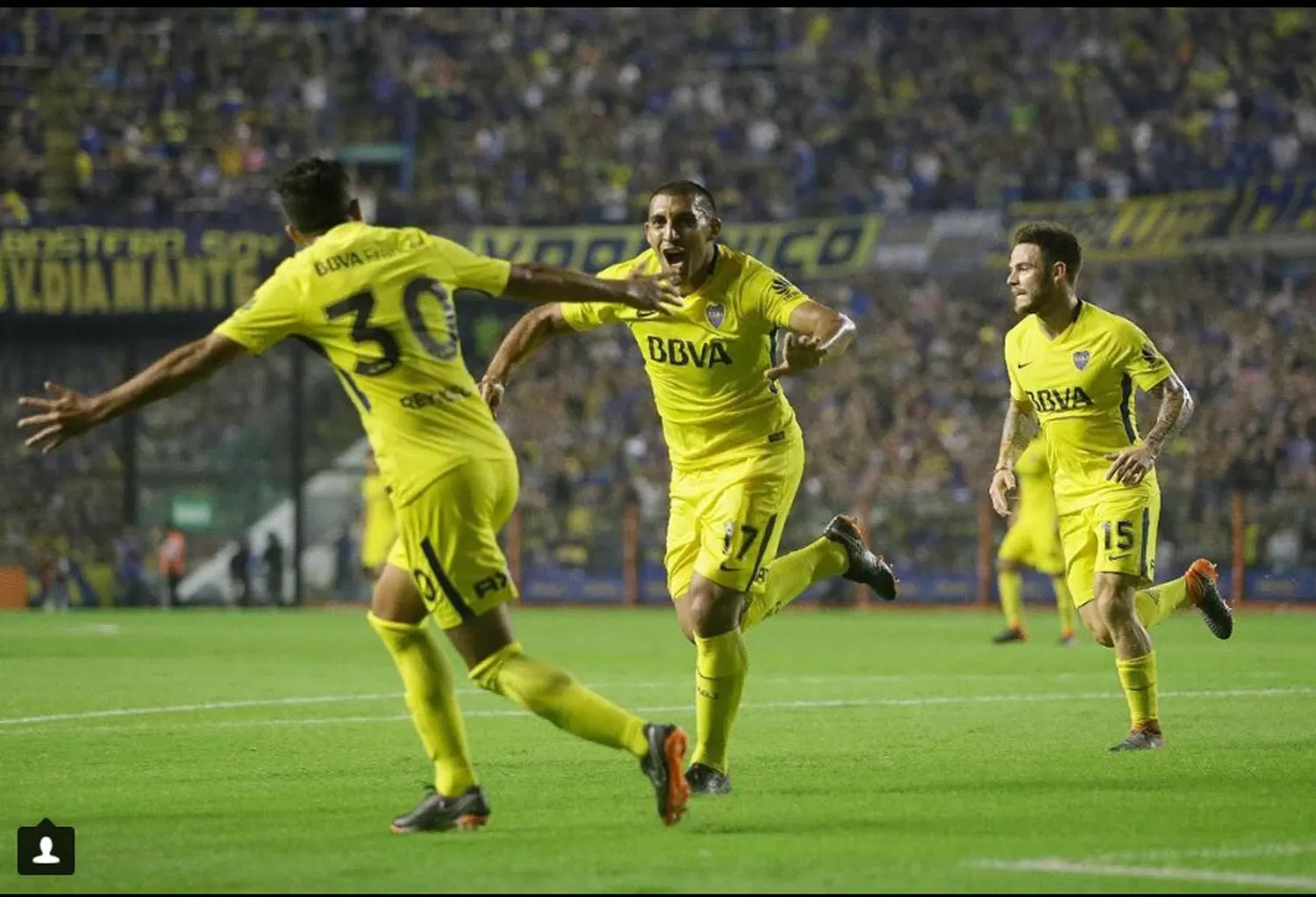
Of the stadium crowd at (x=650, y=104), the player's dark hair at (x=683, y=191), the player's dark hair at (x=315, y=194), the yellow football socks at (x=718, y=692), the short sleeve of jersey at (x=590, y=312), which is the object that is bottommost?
the yellow football socks at (x=718, y=692)

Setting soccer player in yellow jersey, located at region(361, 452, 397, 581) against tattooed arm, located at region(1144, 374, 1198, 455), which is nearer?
tattooed arm, located at region(1144, 374, 1198, 455)

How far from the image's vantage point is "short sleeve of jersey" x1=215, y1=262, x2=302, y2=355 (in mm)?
7773

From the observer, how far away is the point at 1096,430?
1180 cm

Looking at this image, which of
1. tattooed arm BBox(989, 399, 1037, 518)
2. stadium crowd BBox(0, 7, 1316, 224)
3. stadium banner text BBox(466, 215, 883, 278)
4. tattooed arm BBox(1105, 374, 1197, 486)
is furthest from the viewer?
stadium crowd BBox(0, 7, 1316, 224)

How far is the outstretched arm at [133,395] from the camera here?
761 centimetres

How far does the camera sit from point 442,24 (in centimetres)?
4088

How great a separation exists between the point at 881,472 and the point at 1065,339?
22.8 meters

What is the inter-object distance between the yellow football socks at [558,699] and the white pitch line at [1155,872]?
1.43m

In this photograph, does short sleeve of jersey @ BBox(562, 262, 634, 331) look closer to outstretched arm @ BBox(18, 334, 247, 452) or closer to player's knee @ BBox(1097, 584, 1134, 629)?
outstretched arm @ BBox(18, 334, 247, 452)

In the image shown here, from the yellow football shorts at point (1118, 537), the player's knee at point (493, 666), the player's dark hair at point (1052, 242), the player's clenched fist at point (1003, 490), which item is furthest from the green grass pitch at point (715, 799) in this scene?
the player's dark hair at point (1052, 242)

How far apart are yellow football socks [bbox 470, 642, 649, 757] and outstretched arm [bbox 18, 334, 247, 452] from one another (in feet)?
4.83

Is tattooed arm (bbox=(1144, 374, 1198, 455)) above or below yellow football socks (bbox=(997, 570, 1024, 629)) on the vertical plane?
above

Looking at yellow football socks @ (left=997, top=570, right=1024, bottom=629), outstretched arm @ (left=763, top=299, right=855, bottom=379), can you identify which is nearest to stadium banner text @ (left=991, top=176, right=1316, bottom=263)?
yellow football socks @ (left=997, top=570, right=1024, bottom=629)

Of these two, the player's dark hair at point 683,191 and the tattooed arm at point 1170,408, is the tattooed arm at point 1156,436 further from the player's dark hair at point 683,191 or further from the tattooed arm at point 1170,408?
the player's dark hair at point 683,191
